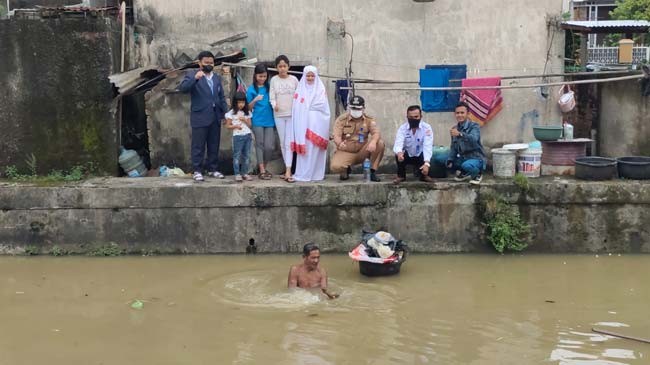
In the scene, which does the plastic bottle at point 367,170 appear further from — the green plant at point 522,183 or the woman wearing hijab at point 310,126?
the green plant at point 522,183

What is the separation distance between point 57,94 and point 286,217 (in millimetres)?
3437

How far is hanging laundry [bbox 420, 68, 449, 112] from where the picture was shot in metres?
9.72

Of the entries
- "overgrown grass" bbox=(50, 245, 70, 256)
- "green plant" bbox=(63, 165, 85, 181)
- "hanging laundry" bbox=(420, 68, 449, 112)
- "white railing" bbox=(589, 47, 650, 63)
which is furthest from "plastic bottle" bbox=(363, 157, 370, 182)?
"white railing" bbox=(589, 47, 650, 63)

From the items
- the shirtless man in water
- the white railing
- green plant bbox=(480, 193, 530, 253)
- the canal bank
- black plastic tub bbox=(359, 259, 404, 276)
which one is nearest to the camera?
the shirtless man in water

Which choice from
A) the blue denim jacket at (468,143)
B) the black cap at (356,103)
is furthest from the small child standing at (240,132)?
the blue denim jacket at (468,143)

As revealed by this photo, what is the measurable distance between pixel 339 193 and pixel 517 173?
2.30 metres

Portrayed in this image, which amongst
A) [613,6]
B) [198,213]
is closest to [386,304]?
[198,213]

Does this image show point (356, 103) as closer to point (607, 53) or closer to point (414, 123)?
point (414, 123)

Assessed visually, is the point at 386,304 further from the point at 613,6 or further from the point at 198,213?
the point at 613,6

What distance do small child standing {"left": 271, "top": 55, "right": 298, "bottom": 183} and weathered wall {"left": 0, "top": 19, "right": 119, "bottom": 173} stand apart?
2.16 m

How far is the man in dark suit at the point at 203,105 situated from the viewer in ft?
29.4

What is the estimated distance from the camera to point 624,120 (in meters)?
10.1

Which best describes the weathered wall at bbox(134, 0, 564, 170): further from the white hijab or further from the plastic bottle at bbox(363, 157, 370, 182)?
the plastic bottle at bbox(363, 157, 370, 182)

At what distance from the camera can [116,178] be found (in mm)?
9133
